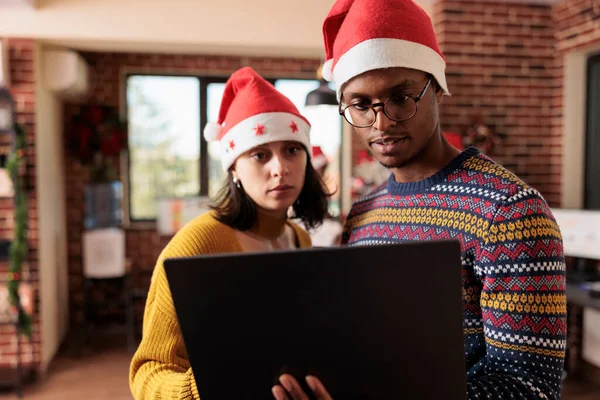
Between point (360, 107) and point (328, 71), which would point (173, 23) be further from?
point (360, 107)

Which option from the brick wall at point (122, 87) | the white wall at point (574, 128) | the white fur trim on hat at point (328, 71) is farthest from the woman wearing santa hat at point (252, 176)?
the brick wall at point (122, 87)

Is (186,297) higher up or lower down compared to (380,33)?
lower down

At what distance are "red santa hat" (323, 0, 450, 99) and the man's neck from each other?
0.12m

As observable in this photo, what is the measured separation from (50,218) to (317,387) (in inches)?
163

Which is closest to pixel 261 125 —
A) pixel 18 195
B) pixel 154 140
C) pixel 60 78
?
pixel 18 195

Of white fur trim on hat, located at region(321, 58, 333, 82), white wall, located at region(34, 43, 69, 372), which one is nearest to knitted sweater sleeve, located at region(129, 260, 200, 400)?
white fur trim on hat, located at region(321, 58, 333, 82)

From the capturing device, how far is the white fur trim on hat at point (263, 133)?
4.66 ft

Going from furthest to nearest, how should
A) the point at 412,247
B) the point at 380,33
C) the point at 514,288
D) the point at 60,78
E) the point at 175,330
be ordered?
the point at 60,78
the point at 175,330
the point at 380,33
the point at 514,288
the point at 412,247

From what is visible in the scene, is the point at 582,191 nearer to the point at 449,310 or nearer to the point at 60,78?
the point at 449,310

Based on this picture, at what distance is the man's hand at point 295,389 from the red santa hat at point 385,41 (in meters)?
0.57

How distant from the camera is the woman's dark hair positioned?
1.42 meters

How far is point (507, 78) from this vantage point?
3920 mm

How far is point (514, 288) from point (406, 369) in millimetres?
257

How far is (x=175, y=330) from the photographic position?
108cm
